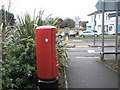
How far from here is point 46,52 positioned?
3.30 metres

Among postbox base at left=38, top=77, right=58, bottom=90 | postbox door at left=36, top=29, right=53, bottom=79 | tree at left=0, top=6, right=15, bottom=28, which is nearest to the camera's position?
postbox door at left=36, top=29, right=53, bottom=79

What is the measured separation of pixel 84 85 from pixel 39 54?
1763 millimetres

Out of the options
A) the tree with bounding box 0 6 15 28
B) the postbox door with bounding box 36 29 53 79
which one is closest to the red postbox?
the postbox door with bounding box 36 29 53 79

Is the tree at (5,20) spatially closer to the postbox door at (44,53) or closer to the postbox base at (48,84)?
the postbox door at (44,53)

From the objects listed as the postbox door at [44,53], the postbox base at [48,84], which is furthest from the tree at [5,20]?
the postbox base at [48,84]

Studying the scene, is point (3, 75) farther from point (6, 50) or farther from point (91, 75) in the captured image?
point (91, 75)

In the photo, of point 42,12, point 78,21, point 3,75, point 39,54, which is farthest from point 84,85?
point 78,21

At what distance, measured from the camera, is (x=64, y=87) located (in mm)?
4145

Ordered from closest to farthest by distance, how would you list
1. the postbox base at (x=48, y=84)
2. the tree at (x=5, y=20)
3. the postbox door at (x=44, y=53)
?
the postbox door at (x=44, y=53) → the postbox base at (x=48, y=84) → the tree at (x=5, y=20)

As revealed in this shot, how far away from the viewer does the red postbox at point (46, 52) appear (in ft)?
10.8

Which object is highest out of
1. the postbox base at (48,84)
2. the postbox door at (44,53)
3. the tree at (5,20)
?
the tree at (5,20)

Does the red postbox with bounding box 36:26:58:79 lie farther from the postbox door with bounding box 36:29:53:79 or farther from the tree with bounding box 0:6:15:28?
the tree with bounding box 0:6:15:28

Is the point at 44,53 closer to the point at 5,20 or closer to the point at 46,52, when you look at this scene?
the point at 46,52

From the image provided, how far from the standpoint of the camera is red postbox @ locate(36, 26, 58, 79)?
10.8 feet
